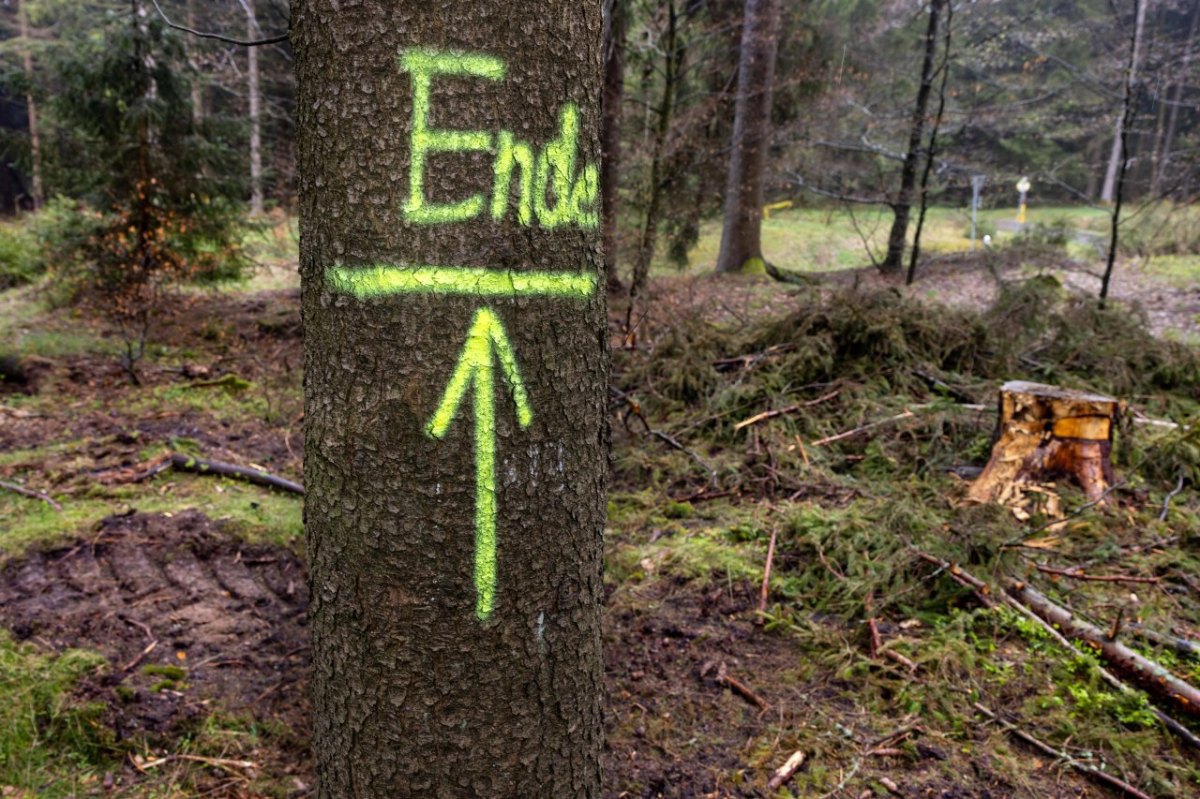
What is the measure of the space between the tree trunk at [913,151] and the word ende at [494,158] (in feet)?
35.8

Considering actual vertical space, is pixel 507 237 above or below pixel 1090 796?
above

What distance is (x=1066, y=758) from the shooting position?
219 centimetres

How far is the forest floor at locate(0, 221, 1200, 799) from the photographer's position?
2207 millimetres

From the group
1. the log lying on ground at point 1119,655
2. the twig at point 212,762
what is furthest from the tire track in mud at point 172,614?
the log lying on ground at point 1119,655

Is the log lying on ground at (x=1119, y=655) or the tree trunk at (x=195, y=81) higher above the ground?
the tree trunk at (x=195, y=81)

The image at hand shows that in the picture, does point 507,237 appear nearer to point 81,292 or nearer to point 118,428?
point 118,428

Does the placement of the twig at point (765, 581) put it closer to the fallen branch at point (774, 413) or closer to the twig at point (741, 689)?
the twig at point (741, 689)

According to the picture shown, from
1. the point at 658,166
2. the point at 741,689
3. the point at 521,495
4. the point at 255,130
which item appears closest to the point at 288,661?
the point at 741,689

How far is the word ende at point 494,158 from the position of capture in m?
1.28

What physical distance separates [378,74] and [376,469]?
2.31 ft

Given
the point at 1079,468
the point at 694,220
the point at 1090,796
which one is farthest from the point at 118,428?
the point at 694,220

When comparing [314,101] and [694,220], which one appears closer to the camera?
[314,101]

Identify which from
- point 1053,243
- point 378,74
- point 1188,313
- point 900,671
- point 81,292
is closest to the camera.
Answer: point 378,74

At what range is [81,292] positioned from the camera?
756 cm
